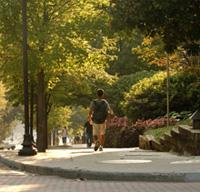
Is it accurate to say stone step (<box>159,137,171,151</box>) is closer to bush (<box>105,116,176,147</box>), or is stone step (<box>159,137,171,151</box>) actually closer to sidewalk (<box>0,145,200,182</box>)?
sidewalk (<box>0,145,200,182</box>)

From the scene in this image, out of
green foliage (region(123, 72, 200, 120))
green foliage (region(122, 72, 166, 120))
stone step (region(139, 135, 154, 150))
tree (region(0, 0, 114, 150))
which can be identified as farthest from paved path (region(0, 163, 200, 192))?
green foliage (region(122, 72, 166, 120))

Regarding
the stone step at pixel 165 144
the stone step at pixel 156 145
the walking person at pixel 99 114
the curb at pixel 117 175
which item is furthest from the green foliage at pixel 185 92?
the curb at pixel 117 175

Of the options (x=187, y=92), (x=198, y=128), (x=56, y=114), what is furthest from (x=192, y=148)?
(x=56, y=114)

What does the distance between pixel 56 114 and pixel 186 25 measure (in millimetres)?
42780

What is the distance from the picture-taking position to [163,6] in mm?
15891

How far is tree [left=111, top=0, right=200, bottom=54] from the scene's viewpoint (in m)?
16.0

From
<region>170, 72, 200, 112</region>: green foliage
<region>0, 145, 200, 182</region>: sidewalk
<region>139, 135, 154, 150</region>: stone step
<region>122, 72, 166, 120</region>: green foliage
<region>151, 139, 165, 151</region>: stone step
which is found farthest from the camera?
<region>122, 72, 166, 120</region>: green foliage

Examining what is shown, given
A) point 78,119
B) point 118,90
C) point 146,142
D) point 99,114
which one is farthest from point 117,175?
point 78,119

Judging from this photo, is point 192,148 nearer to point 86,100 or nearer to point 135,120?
point 135,120

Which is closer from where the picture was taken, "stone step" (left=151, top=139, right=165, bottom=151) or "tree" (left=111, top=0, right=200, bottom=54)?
"tree" (left=111, top=0, right=200, bottom=54)

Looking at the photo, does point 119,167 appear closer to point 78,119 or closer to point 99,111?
point 99,111

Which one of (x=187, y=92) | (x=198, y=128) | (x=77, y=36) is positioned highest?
(x=77, y=36)

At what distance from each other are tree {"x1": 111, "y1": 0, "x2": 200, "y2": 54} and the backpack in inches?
94.9

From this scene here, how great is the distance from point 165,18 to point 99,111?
11.7ft
